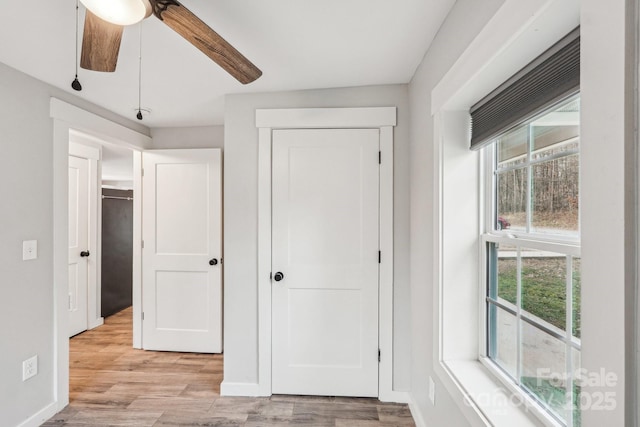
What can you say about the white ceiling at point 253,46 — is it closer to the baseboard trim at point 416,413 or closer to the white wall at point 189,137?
the white wall at point 189,137

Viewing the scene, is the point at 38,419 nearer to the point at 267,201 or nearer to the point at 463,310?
the point at 267,201

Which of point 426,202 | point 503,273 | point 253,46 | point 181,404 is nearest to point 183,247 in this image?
point 181,404

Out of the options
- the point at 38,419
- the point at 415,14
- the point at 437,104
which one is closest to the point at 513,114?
the point at 437,104

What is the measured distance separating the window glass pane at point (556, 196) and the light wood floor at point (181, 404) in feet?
5.39

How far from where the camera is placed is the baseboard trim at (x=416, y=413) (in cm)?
198

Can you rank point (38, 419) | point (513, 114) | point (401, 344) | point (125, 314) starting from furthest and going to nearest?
point (125, 314) → point (401, 344) → point (38, 419) → point (513, 114)

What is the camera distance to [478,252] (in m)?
1.59

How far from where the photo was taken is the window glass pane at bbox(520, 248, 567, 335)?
3.49 feet

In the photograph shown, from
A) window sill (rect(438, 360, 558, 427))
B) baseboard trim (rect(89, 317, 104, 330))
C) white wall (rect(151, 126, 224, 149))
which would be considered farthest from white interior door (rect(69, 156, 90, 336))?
window sill (rect(438, 360, 558, 427))

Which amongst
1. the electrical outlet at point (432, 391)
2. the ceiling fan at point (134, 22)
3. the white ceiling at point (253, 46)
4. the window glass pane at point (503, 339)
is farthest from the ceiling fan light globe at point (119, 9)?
the electrical outlet at point (432, 391)

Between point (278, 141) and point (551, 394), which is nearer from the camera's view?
point (551, 394)

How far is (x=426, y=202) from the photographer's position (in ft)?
6.18

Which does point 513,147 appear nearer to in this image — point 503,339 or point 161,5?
point 503,339

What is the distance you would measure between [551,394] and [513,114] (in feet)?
3.20
